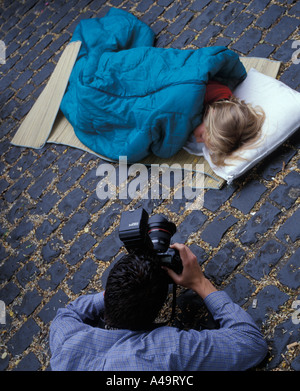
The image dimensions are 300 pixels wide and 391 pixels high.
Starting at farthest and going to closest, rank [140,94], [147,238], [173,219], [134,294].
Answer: [140,94] → [173,219] → [147,238] → [134,294]

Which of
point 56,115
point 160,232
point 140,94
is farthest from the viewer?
point 56,115

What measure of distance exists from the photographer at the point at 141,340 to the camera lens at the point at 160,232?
0.17 m

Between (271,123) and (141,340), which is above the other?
(141,340)

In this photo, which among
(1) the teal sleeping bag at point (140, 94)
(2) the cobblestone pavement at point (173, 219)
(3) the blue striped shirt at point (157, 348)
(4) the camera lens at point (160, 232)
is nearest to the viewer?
(3) the blue striped shirt at point (157, 348)

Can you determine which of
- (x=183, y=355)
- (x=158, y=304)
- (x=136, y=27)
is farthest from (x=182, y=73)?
(x=183, y=355)

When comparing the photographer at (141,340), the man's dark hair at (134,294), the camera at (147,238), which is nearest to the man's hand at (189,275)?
the camera at (147,238)

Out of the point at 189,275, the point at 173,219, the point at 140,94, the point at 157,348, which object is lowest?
the point at 173,219

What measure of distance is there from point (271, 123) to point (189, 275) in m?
1.36

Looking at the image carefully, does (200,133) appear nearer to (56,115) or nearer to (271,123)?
(271,123)

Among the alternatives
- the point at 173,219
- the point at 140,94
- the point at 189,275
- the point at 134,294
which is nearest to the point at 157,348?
the point at 134,294

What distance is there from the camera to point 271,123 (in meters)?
2.89

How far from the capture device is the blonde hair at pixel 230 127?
2.83 m

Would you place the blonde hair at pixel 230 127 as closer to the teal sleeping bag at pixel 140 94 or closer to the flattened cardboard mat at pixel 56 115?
the teal sleeping bag at pixel 140 94
